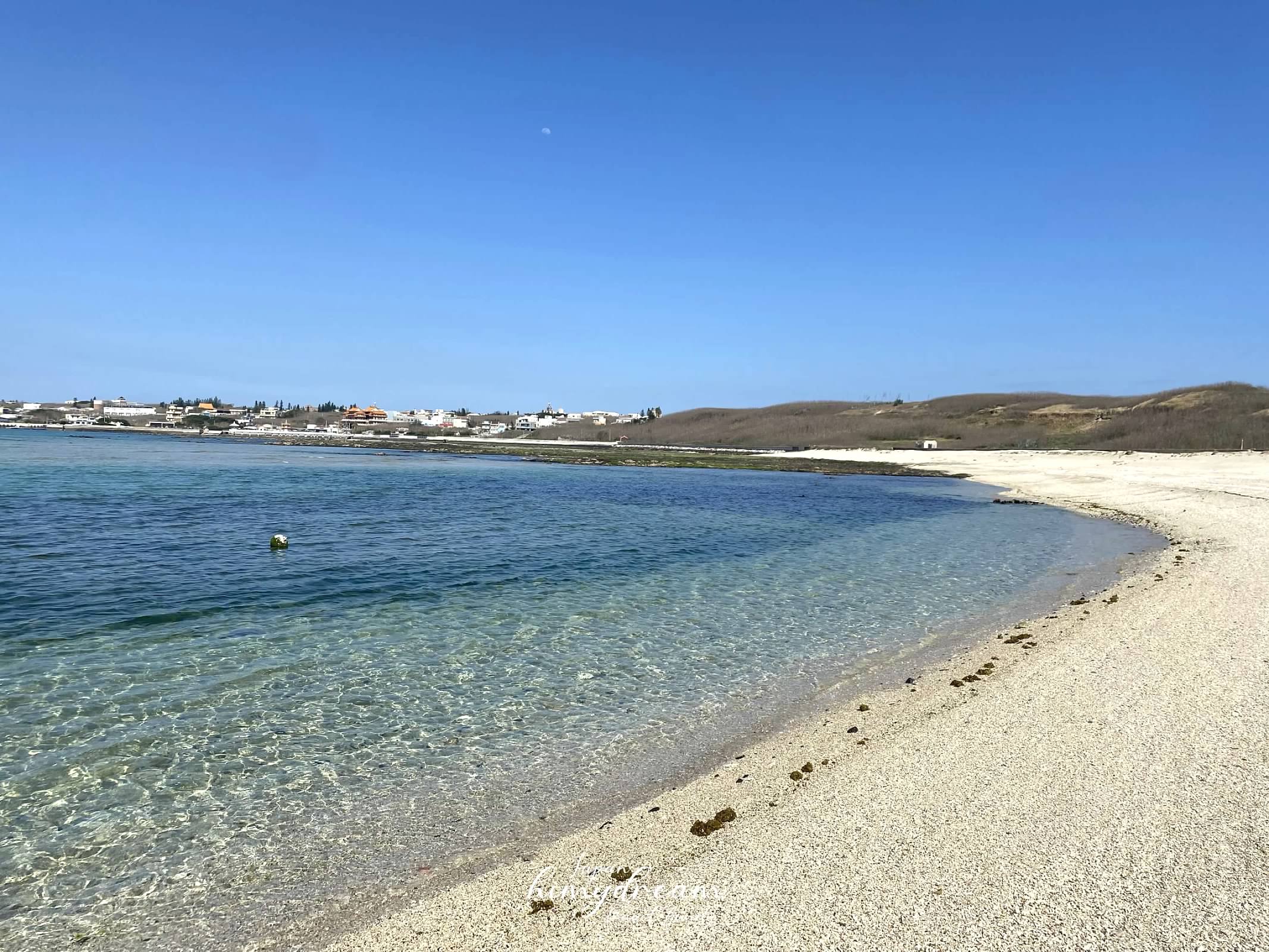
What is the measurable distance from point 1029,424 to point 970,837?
14934 cm

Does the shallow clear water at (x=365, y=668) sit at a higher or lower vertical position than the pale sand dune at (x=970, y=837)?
lower

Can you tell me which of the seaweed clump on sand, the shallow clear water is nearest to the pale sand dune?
the seaweed clump on sand

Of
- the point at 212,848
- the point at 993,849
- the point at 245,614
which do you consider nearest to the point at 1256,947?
the point at 993,849

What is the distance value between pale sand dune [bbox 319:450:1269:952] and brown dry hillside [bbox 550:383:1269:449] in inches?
3585

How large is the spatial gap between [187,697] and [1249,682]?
1568cm

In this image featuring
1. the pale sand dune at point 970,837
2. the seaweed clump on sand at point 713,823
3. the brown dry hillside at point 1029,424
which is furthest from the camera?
the brown dry hillside at point 1029,424

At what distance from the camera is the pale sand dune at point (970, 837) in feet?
17.2

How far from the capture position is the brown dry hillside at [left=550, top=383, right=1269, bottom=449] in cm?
9394

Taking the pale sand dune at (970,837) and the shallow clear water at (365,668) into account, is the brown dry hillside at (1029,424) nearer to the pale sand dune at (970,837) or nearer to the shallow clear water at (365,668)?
the shallow clear water at (365,668)

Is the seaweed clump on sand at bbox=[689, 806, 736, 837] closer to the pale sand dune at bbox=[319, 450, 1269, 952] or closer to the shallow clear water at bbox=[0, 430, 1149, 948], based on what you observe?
the pale sand dune at bbox=[319, 450, 1269, 952]

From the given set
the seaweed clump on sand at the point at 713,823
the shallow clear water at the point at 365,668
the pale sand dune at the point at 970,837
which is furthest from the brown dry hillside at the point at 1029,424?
the seaweed clump on sand at the point at 713,823

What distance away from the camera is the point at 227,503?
128 feet

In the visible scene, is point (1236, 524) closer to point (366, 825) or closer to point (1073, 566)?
point (1073, 566)

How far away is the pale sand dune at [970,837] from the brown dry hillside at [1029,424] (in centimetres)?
9107
